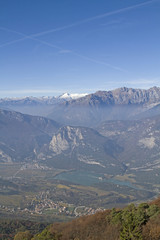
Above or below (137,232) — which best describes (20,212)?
below

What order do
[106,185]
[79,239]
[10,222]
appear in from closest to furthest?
[79,239], [10,222], [106,185]

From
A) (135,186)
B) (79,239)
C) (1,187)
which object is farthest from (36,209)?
(79,239)

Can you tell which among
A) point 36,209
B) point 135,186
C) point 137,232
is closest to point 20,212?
point 36,209

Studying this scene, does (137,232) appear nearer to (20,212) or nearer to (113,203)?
(20,212)

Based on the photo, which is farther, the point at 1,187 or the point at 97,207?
A: the point at 1,187

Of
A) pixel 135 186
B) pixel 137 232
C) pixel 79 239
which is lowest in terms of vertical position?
pixel 135 186

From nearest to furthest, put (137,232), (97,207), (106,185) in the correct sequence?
(137,232) → (97,207) → (106,185)

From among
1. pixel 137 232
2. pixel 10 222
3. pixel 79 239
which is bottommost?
pixel 10 222

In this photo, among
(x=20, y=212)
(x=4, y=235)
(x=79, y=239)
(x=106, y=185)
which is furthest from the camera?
(x=106, y=185)

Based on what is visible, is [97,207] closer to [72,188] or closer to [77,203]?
[77,203]
